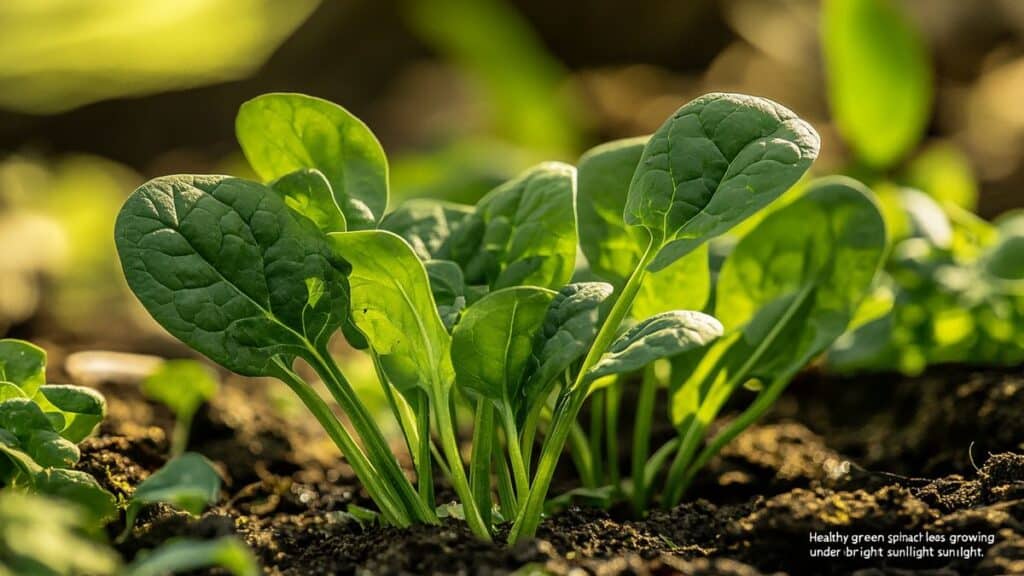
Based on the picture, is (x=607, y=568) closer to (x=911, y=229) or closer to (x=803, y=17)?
(x=911, y=229)

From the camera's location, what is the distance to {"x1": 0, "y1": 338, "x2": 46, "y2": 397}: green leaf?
46.7 inches

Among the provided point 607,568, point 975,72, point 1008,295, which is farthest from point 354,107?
point 607,568

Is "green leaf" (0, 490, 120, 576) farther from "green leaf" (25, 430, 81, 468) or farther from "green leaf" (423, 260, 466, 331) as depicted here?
"green leaf" (423, 260, 466, 331)

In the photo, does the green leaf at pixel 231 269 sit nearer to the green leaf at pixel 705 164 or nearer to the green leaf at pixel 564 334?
the green leaf at pixel 564 334

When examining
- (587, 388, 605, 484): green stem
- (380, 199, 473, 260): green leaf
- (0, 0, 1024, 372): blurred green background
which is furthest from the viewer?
(0, 0, 1024, 372): blurred green background

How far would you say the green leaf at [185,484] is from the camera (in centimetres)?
92

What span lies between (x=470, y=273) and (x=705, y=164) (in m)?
0.34

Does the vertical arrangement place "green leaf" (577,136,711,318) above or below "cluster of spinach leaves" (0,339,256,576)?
above

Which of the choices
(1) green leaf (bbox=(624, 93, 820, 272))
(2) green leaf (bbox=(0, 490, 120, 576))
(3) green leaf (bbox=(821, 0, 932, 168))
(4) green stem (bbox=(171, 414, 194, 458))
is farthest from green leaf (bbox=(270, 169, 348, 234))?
(3) green leaf (bbox=(821, 0, 932, 168))

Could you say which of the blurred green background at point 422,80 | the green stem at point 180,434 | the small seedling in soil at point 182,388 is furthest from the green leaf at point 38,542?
the blurred green background at point 422,80

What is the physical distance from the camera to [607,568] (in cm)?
95

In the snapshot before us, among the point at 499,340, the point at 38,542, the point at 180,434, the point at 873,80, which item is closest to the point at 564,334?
the point at 499,340

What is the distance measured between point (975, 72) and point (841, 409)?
9.52 ft

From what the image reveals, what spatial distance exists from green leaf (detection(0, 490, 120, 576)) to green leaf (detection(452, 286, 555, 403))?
41 cm
